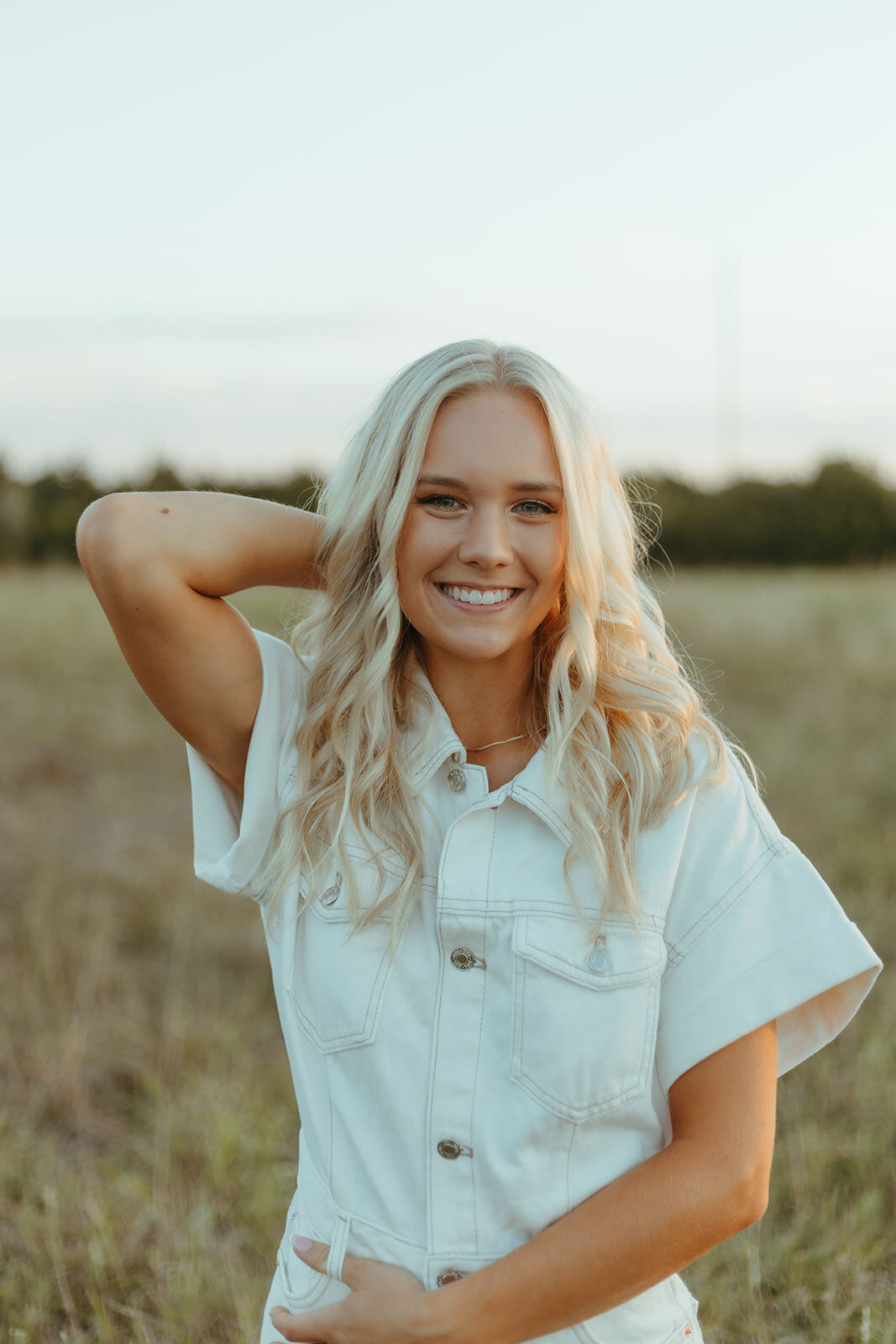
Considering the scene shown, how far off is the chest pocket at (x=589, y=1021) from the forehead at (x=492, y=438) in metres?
0.69

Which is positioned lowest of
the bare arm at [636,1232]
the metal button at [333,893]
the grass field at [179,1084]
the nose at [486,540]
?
the grass field at [179,1084]

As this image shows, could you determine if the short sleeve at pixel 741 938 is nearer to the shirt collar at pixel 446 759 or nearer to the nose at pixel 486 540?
the shirt collar at pixel 446 759

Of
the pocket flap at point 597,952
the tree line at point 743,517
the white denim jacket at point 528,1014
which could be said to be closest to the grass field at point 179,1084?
the white denim jacket at point 528,1014

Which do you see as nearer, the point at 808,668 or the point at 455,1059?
the point at 455,1059

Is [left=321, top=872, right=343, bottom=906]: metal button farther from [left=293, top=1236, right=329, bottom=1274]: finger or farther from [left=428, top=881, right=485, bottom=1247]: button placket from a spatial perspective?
[left=293, top=1236, right=329, bottom=1274]: finger

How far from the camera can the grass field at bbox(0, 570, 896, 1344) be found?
2709 millimetres

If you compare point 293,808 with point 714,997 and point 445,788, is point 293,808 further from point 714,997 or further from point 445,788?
point 714,997

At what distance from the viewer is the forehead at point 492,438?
166 cm

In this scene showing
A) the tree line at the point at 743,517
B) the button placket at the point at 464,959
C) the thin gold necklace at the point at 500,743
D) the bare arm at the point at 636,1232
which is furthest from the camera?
the tree line at the point at 743,517

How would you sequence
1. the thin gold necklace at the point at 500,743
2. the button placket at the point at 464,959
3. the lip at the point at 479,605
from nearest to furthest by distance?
the button placket at the point at 464,959
the lip at the point at 479,605
the thin gold necklace at the point at 500,743

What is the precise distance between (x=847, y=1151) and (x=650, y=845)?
7.72ft

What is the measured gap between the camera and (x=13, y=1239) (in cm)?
292

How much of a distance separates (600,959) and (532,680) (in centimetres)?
51

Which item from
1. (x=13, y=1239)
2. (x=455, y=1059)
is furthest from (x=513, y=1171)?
(x=13, y=1239)
